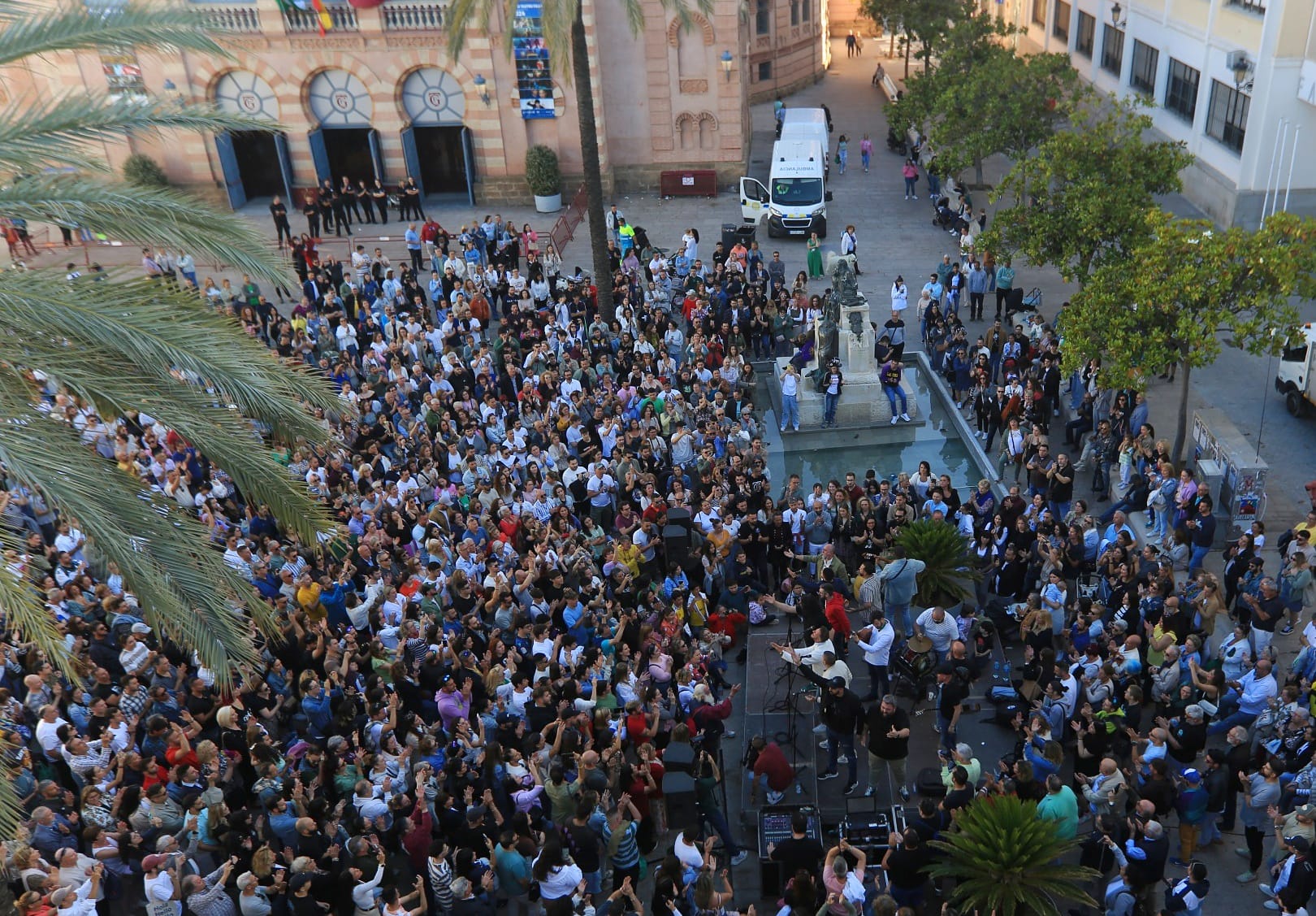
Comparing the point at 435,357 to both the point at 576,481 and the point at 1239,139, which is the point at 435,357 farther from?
the point at 1239,139

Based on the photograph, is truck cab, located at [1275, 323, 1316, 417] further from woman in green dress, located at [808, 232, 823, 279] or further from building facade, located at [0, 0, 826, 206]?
building facade, located at [0, 0, 826, 206]

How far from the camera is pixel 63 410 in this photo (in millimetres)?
17094

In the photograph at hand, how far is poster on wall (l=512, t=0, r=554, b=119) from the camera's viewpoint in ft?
110

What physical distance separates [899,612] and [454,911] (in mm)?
7184

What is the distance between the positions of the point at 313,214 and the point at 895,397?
64.9 ft

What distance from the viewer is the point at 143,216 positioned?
9.34 meters

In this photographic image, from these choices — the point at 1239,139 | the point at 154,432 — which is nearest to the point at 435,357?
the point at 154,432

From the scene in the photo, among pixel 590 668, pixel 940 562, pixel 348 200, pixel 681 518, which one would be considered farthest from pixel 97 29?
pixel 348 200

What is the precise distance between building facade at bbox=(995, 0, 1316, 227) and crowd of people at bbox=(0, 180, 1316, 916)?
1266 cm

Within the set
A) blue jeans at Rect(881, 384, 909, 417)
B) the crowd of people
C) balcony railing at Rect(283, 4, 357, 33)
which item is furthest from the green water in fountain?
balcony railing at Rect(283, 4, 357, 33)

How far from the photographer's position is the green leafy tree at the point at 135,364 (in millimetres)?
8047

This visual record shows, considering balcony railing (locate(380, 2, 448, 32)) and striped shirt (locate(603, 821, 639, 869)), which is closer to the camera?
striped shirt (locate(603, 821, 639, 869))

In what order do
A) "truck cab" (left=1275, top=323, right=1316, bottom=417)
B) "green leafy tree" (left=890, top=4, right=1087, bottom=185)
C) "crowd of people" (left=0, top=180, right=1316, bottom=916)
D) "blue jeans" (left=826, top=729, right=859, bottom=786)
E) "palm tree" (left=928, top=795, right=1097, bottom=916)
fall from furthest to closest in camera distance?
1. "green leafy tree" (left=890, top=4, right=1087, bottom=185)
2. "truck cab" (left=1275, top=323, right=1316, bottom=417)
3. "blue jeans" (left=826, top=729, right=859, bottom=786)
4. "crowd of people" (left=0, top=180, right=1316, bottom=916)
5. "palm tree" (left=928, top=795, right=1097, bottom=916)

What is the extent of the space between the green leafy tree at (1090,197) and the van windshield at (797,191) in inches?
400
